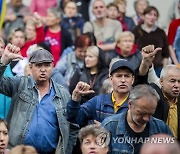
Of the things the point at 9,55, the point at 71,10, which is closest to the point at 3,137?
the point at 9,55

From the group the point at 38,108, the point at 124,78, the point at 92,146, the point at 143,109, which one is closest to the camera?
the point at 92,146

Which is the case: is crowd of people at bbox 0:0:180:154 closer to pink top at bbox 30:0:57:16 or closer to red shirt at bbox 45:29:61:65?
red shirt at bbox 45:29:61:65

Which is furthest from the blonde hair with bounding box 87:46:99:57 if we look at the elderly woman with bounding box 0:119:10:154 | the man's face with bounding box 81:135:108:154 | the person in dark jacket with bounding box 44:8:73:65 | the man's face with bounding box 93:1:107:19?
the man's face with bounding box 81:135:108:154

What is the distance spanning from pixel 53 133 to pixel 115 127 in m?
1.09

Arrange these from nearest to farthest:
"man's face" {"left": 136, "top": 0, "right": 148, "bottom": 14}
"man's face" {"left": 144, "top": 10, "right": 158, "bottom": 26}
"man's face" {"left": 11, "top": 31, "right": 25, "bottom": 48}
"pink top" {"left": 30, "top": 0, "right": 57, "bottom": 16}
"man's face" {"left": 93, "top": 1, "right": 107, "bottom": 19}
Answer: "man's face" {"left": 11, "top": 31, "right": 25, "bottom": 48}, "man's face" {"left": 144, "top": 10, "right": 158, "bottom": 26}, "man's face" {"left": 93, "top": 1, "right": 107, "bottom": 19}, "man's face" {"left": 136, "top": 0, "right": 148, "bottom": 14}, "pink top" {"left": 30, "top": 0, "right": 57, "bottom": 16}

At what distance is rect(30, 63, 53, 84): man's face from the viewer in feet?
34.0

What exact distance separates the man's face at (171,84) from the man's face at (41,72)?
1.37 metres

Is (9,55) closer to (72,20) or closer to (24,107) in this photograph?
(24,107)

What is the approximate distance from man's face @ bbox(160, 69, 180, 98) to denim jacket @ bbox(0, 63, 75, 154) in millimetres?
1148

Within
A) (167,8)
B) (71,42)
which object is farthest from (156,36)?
(167,8)

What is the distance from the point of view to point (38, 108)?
1025cm

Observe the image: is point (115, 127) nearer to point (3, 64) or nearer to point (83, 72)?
point (3, 64)

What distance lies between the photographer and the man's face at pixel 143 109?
9164 millimetres

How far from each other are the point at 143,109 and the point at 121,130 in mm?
350
